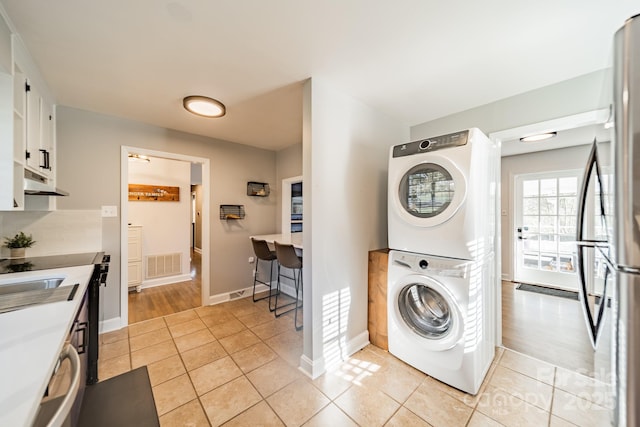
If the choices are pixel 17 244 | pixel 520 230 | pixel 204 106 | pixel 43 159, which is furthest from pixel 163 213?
pixel 520 230

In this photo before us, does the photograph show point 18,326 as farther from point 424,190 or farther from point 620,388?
point 424,190

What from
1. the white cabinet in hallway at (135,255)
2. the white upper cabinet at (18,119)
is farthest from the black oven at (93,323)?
the white cabinet in hallway at (135,255)

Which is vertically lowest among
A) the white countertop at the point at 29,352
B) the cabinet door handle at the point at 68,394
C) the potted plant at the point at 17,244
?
the cabinet door handle at the point at 68,394

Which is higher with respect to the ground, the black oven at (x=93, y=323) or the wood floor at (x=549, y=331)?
the black oven at (x=93, y=323)

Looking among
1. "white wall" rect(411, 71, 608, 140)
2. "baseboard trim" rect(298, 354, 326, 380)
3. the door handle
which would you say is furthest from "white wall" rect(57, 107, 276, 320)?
the door handle

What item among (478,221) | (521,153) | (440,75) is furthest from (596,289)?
(521,153)

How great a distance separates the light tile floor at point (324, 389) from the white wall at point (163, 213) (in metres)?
1.93

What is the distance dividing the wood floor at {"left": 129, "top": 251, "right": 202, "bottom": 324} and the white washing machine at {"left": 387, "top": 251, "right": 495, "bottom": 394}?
2.62 metres

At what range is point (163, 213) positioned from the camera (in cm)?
411

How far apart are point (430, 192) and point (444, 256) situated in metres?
0.49

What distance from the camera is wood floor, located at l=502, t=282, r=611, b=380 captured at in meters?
1.98

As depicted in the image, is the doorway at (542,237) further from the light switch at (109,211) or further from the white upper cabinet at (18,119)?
the light switch at (109,211)

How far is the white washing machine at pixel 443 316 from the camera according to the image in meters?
1.58

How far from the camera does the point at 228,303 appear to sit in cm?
319
